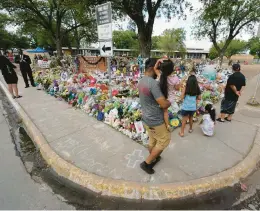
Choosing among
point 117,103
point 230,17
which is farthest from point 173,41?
point 117,103

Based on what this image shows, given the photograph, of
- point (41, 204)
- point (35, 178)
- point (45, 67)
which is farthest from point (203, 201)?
point (45, 67)

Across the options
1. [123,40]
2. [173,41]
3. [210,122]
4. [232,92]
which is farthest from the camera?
[123,40]

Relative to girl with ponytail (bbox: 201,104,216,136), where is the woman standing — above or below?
above

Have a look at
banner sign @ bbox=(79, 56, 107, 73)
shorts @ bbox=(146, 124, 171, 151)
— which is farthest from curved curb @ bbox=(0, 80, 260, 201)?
banner sign @ bbox=(79, 56, 107, 73)

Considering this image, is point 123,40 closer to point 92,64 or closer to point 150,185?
point 92,64

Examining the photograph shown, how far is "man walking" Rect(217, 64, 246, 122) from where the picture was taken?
3.69m

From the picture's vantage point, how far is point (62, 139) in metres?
3.43

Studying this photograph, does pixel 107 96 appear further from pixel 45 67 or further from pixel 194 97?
pixel 45 67

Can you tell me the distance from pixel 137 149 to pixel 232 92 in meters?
2.76

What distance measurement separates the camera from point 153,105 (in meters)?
2.03

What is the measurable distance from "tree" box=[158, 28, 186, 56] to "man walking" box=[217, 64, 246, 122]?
49133mm

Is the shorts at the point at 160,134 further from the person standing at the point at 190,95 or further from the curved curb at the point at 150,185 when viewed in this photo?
the person standing at the point at 190,95

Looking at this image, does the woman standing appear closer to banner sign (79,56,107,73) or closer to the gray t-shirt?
banner sign (79,56,107,73)

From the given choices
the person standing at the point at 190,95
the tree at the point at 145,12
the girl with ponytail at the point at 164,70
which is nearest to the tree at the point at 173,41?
the tree at the point at 145,12
